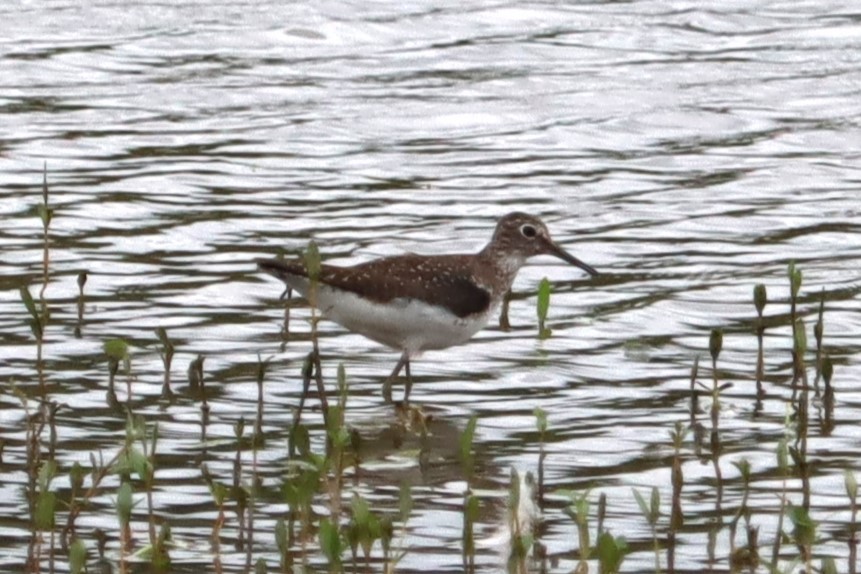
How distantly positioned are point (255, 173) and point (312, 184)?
0.50 meters

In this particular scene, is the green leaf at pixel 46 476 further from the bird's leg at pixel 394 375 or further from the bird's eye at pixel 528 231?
the bird's eye at pixel 528 231

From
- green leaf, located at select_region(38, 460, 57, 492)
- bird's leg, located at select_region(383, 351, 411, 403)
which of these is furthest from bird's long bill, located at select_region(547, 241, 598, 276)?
green leaf, located at select_region(38, 460, 57, 492)

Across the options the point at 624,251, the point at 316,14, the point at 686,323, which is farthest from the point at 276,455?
the point at 316,14

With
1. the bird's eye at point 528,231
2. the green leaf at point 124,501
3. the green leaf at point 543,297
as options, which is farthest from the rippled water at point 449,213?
the green leaf at point 124,501

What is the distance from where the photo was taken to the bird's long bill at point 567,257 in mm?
12414

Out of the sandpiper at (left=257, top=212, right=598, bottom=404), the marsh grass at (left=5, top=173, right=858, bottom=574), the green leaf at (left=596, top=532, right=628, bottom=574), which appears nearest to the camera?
the green leaf at (left=596, top=532, right=628, bottom=574)

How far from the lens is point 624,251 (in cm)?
1353

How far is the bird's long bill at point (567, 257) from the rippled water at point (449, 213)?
0.22 meters

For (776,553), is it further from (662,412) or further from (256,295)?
(256,295)

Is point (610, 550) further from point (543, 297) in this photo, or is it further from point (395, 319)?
point (395, 319)

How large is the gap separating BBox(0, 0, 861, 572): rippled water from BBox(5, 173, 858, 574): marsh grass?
71 millimetres

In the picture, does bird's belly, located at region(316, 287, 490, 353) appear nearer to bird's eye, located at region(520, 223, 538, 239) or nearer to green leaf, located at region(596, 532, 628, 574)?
bird's eye, located at region(520, 223, 538, 239)

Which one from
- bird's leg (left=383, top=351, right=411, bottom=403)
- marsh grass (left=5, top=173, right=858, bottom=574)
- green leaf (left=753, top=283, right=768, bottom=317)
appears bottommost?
bird's leg (left=383, top=351, right=411, bottom=403)

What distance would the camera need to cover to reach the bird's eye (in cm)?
1242
